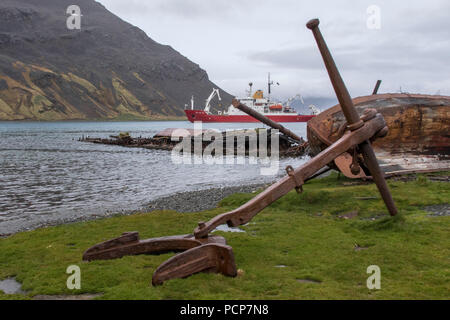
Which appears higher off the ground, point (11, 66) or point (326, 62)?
point (11, 66)

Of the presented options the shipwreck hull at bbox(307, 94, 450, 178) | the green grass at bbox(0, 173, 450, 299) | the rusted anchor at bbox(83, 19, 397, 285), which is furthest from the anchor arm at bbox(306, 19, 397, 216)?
the shipwreck hull at bbox(307, 94, 450, 178)

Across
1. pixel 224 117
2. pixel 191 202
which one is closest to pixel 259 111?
pixel 224 117

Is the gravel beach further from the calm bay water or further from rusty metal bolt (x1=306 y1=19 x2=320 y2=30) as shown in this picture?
rusty metal bolt (x1=306 y1=19 x2=320 y2=30)

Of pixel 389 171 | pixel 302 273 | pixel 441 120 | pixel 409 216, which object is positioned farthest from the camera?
pixel 441 120

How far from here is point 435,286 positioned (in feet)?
16.0

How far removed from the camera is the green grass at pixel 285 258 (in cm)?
486

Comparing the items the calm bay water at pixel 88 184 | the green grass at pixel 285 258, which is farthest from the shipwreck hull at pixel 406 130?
the calm bay water at pixel 88 184

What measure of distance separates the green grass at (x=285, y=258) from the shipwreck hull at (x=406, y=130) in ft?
13.3

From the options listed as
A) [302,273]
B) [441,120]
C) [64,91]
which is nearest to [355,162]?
[302,273]

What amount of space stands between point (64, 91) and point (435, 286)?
211 m

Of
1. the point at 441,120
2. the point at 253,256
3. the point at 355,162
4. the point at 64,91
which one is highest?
the point at 64,91

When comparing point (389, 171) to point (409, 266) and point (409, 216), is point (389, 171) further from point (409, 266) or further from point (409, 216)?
point (409, 266)

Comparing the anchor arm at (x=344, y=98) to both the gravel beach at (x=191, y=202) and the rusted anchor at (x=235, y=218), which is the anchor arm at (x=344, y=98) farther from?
the gravel beach at (x=191, y=202)

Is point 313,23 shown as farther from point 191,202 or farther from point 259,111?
point 259,111
